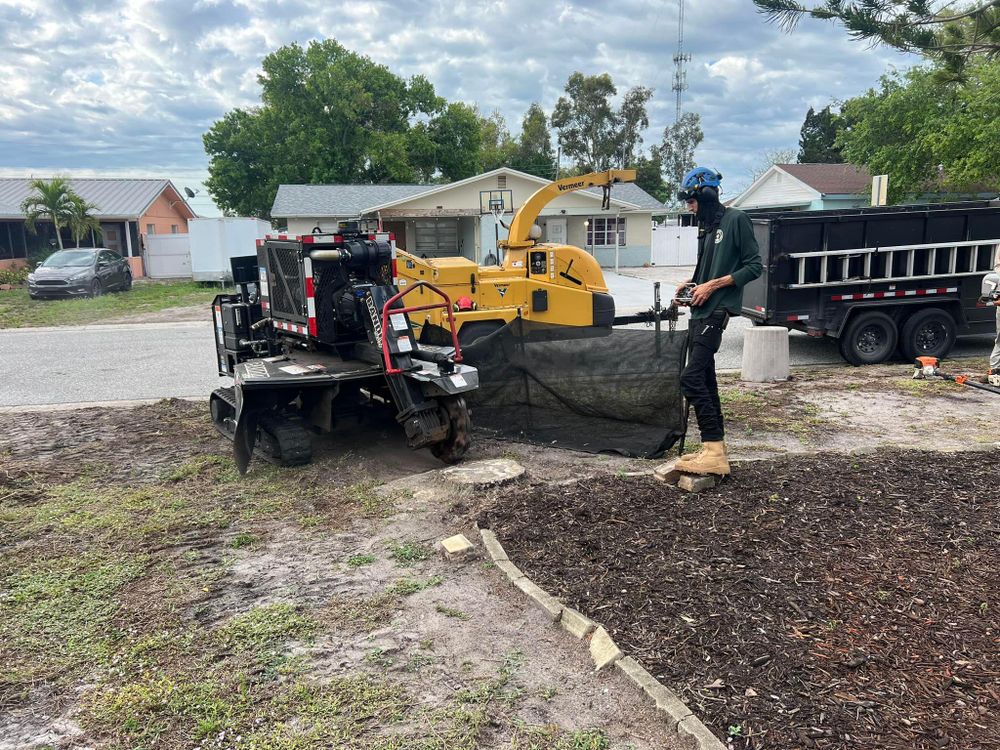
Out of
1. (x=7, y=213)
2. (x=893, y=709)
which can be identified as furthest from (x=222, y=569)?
(x=7, y=213)

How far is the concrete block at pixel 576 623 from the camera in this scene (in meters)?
3.59

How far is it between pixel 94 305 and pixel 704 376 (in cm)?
1986

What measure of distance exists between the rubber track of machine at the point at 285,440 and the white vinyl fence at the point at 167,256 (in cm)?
2678

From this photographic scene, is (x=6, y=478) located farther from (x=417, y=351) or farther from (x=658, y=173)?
(x=658, y=173)

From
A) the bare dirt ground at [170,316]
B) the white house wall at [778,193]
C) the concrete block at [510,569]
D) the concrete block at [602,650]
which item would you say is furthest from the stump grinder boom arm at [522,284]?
the white house wall at [778,193]

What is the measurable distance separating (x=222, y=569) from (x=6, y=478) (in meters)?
2.89

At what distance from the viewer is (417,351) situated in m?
6.47

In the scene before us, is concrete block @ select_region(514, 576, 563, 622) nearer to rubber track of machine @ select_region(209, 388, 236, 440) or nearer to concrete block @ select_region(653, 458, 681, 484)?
concrete block @ select_region(653, 458, 681, 484)

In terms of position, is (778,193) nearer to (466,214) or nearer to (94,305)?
(466,214)

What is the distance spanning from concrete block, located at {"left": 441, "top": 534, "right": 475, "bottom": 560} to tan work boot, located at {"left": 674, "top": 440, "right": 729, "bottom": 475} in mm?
1575

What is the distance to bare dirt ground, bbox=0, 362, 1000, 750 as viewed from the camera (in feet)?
10.1

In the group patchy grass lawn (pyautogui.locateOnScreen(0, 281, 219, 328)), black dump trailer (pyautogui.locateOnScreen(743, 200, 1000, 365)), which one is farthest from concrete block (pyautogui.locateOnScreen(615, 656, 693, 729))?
patchy grass lawn (pyautogui.locateOnScreen(0, 281, 219, 328))

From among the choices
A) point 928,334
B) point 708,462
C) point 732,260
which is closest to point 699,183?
point 732,260

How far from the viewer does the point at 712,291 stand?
522 cm
